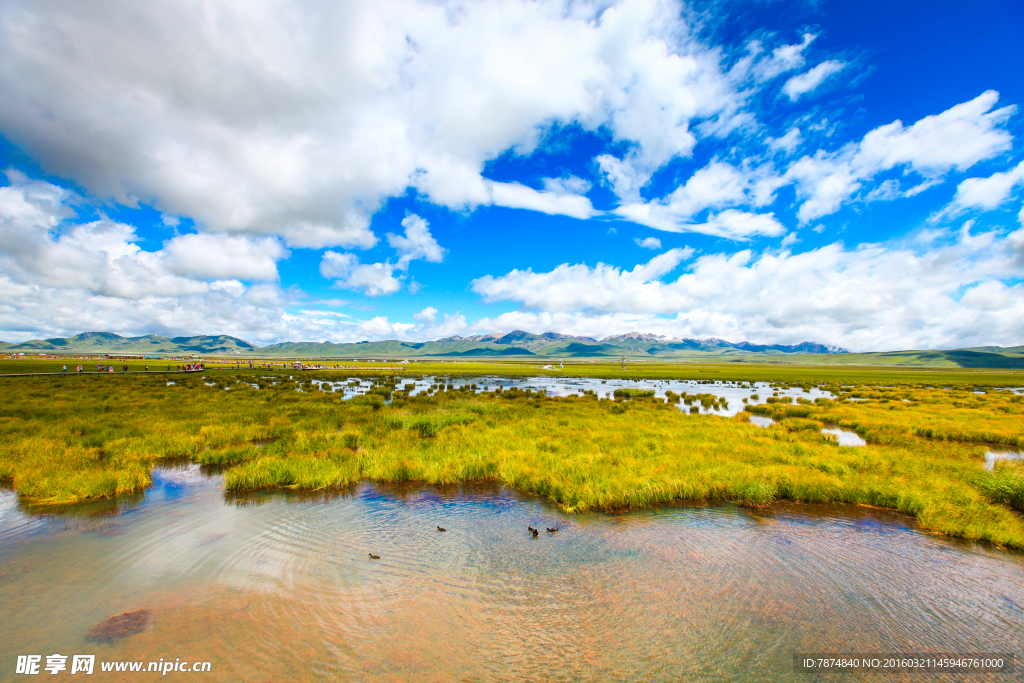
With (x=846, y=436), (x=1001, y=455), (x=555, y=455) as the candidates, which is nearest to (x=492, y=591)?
(x=555, y=455)

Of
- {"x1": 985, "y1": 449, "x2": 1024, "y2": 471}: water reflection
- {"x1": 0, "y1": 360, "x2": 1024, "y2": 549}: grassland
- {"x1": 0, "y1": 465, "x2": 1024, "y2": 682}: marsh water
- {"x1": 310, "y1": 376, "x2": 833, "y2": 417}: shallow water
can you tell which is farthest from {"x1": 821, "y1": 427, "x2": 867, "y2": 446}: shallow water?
{"x1": 0, "y1": 465, "x2": 1024, "y2": 682}: marsh water

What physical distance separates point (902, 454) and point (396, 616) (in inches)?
925

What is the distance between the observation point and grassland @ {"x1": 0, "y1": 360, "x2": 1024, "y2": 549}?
13.5 meters

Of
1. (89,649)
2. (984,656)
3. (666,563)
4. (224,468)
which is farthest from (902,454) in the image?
(224,468)

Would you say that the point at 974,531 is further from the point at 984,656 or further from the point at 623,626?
the point at 623,626

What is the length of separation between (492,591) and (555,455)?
9216 mm

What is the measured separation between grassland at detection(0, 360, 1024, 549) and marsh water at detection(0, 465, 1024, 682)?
1201 mm

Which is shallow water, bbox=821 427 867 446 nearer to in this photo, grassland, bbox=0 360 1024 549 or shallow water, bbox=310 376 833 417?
grassland, bbox=0 360 1024 549

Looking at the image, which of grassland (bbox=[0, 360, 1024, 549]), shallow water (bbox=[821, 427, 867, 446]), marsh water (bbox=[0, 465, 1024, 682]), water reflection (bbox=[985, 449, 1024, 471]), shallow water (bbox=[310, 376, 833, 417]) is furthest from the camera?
shallow water (bbox=[310, 376, 833, 417])

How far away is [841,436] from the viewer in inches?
1008

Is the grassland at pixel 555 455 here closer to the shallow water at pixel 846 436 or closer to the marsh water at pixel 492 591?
the shallow water at pixel 846 436

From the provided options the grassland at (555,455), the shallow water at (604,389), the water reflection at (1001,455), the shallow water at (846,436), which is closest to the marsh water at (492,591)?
the grassland at (555,455)

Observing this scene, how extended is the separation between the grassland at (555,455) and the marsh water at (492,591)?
1.20 meters

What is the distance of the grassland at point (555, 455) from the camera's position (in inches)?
530
